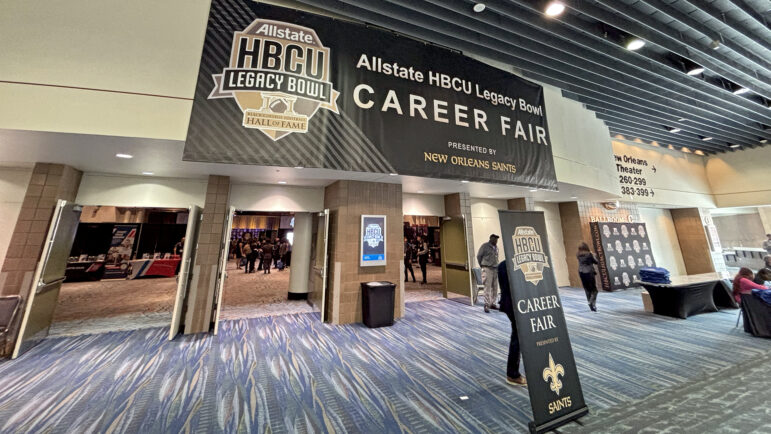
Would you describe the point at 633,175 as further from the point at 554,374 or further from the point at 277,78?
the point at 277,78

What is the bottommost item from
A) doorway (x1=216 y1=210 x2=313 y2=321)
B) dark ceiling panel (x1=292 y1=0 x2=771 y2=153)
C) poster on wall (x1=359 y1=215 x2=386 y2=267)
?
doorway (x1=216 y1=210 x2=313 y2=321)

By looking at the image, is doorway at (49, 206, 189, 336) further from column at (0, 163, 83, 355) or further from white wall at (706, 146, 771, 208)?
white wall at (706, 146, 771, 208)

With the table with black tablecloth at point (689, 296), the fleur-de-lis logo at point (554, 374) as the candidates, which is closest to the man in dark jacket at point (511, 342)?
the fleur-de-lis logo at point (554, 374)

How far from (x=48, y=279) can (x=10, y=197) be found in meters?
1.92

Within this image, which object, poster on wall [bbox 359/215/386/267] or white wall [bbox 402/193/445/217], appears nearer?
poster on wall [bbox 359/215/386/267]

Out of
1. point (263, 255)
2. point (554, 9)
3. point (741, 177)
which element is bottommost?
point (263, 255)

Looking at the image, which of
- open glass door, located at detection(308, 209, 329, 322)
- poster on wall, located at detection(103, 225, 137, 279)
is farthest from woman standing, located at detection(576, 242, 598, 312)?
poster on wall, located at detection(103, 225, 137, 279)

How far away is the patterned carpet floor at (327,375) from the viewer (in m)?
2.23

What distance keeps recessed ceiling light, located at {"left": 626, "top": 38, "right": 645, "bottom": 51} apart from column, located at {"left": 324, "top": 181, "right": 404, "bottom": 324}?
5.42 meters

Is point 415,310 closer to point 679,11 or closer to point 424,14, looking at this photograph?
point 424,14

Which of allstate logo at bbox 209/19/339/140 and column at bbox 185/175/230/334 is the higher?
allstate logo at bbox 209/19/339/140

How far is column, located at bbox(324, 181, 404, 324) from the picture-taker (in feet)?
16.1

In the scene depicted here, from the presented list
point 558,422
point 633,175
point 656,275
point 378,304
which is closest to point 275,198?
point 378,304

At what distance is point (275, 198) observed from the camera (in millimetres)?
5641
